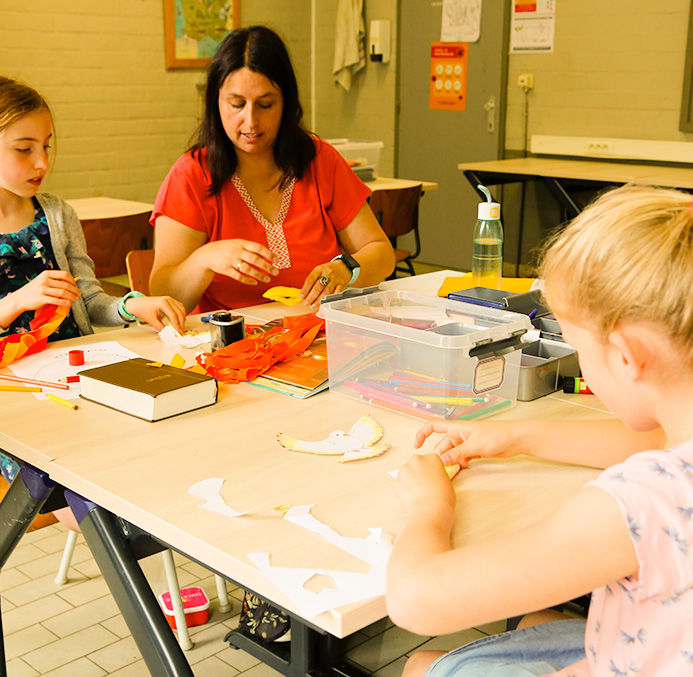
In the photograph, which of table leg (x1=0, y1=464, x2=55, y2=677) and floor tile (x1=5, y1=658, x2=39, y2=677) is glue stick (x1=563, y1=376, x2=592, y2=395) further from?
floor tile (x1=5, y1=658, x2=39, y2=677)

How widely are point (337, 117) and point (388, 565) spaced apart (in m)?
6.63

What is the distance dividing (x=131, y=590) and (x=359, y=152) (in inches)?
162

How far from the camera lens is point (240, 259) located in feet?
6.20

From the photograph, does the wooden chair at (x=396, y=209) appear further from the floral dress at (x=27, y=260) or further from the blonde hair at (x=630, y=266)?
the blonde hair at (x=630, y=266)

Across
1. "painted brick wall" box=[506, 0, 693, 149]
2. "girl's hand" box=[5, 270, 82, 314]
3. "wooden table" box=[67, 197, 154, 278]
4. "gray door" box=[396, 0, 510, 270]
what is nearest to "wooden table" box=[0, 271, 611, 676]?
Result: "girl's hand" box=[5, 270, 82, 314]

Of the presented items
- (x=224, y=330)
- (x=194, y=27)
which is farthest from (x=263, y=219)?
(x=194, y=27)

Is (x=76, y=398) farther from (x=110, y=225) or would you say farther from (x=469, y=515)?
(x=110, y=225)

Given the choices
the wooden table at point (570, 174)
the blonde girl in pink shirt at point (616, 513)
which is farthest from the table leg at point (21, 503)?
the wooden table at point (570, 174)

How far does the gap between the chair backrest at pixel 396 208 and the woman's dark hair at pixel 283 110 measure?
202cm

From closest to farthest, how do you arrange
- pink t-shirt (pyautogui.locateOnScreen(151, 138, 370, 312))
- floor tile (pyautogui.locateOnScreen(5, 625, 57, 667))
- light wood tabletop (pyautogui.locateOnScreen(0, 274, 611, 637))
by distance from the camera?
light wood tabletop (pyautogui.locateOnScreen(0, 274, 611, 637)) < floor tile (pyautogui.locateOnScreen(5, 625, 57, 667)) < pink t-shirt (pyautogui.locateOnScreen(151, 138, 370, 312))

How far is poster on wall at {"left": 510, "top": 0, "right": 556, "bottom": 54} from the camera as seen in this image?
18.5ft

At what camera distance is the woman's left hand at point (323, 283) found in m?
1.97

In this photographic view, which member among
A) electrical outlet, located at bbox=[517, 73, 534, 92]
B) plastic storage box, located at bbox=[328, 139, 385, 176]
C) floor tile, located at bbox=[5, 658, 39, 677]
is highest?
electrical outlet, located at bbox=[517, 73, 534, 92]

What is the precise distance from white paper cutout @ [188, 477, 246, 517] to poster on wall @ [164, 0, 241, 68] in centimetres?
538
